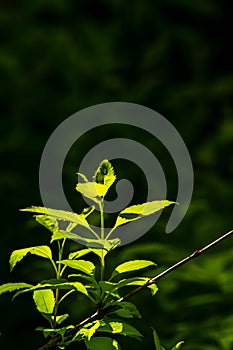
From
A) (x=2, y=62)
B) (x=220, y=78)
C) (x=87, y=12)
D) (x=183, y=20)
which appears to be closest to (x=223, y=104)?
(x=220, y=78)

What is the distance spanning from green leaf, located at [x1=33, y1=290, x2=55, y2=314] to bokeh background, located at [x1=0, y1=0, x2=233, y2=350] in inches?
38.8

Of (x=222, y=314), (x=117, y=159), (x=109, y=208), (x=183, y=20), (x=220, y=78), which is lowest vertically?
(x=222, y=314)

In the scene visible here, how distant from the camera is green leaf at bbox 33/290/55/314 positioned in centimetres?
88

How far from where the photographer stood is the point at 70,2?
90.5 inches

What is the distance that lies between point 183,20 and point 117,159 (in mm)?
552

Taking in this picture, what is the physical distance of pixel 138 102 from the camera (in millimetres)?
2256

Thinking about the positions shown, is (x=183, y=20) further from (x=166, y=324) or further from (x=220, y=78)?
(x=166, y=324)

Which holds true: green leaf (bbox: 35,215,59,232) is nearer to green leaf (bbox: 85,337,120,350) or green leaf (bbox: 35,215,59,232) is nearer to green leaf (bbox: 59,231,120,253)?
green leaf (bbox: 59,231,120,253)

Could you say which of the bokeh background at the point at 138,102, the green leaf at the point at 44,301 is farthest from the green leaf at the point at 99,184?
the bokeh background at the point at 138,102

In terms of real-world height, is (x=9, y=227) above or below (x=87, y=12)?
below

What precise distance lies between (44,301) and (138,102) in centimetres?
142

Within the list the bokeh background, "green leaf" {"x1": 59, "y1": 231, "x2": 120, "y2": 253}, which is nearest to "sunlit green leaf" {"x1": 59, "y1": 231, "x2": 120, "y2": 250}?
"green leaf" {"x1": 59, "y1": 231, "x2": 120, "y2": 253}

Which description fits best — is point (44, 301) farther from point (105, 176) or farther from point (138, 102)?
point (138, 102)

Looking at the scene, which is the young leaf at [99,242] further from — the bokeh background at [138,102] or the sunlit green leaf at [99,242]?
the bokeh background at [138,102]
